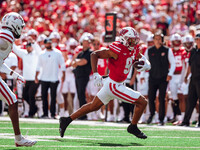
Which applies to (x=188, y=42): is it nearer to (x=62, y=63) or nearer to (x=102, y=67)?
(x=102, y=67)

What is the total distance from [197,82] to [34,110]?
15.8 feet

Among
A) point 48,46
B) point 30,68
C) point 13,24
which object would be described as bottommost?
point 30,68

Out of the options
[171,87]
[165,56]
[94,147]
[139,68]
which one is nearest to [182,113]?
[171,87]

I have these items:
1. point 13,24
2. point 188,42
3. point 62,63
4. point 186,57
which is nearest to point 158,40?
point 188,42

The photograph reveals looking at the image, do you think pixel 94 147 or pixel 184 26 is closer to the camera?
pixel 94 147

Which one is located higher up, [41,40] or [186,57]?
[41,40]

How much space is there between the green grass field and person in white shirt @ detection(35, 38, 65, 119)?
10.7ft

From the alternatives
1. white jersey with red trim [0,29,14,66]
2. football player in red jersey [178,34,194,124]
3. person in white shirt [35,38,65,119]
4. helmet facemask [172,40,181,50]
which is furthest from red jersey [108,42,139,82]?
person in white shirt [35,38,65,119]

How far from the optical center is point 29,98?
15.3m

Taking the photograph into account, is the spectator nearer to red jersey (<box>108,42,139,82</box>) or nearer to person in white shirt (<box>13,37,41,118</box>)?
person in white shirt (<box>13,37,41,118</box>)

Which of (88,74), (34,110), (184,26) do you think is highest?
(184,26)

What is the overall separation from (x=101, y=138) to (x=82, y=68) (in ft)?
18.8

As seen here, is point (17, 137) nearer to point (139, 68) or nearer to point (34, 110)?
point (139, 68)

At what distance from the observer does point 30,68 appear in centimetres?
1545
